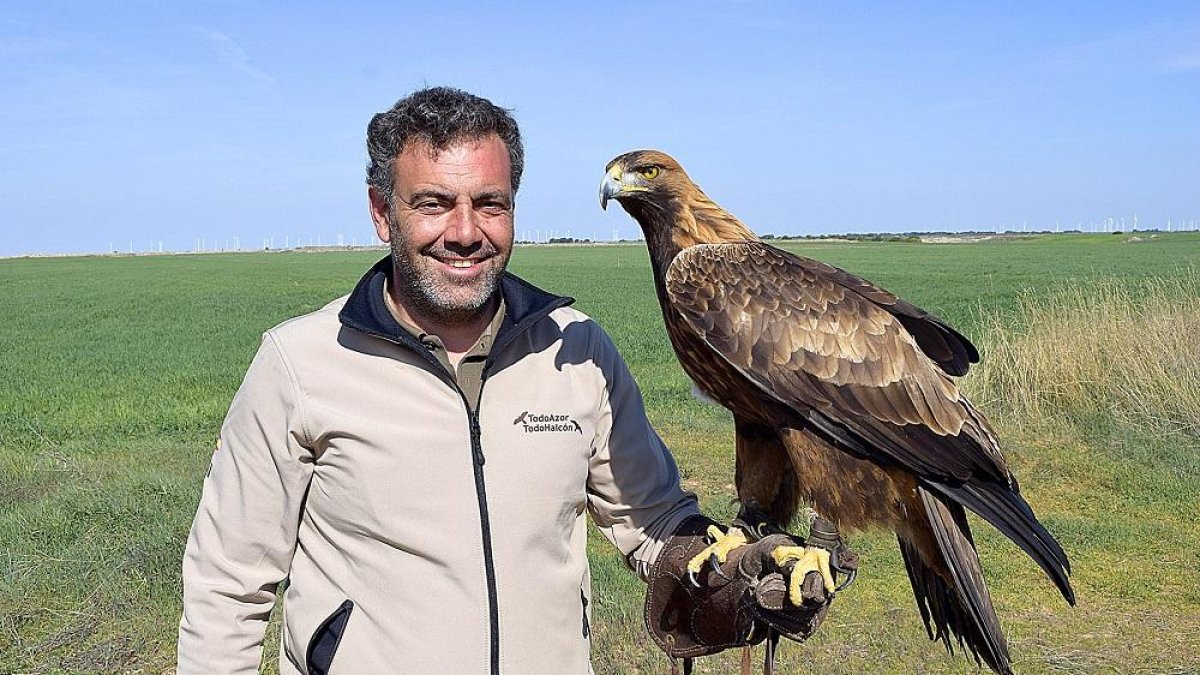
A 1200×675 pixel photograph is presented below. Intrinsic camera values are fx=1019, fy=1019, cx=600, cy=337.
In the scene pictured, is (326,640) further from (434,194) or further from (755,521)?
(755,521)

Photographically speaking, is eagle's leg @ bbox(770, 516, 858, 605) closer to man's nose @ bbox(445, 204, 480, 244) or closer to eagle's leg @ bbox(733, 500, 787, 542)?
eagle's leg @ bbox(733, 500, 787, 542)

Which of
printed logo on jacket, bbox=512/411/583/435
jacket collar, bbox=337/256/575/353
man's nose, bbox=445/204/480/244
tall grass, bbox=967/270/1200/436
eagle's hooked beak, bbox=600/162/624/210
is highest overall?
eagle's hooked beak, bbox=600/162/624/210

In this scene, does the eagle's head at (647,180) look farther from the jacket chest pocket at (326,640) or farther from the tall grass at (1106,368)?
the tall grass at (1106,368)

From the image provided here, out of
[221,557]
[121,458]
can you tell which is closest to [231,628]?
[221,557]

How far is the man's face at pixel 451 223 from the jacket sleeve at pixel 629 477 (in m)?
0.43

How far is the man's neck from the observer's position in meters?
2.63

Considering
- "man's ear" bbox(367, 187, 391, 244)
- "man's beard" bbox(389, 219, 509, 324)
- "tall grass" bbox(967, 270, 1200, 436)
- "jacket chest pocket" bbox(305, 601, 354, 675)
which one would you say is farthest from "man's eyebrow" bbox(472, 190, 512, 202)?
"tall grass" bbox(967, 270, 1200, 436)

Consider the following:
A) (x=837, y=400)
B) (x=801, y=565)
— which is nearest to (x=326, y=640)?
(x=801, y=565)

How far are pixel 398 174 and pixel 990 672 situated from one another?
4335 millimetres

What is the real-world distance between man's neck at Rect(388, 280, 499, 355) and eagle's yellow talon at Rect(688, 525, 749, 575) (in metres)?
0.91

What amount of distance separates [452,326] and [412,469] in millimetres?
405

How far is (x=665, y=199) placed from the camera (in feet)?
12.4

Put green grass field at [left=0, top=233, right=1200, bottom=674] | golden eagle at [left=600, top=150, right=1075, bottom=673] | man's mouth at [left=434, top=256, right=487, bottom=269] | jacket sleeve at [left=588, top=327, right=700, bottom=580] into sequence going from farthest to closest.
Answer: green grass field at [left=0, top=233, right=1200, bottom=674] < golden eagle at [left=600, top=150, right=1075, bottom=673] < jacket sleeve at [left=588, top=327, right=700, bottom=580] < man's mouth at [left=434, top=256, right=487, bottom=269]

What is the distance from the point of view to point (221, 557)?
2424 millimetres
